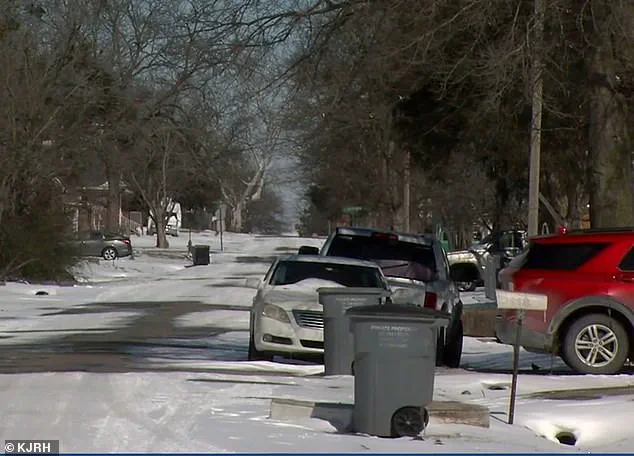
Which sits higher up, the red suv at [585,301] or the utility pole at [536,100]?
the utility pole at [536,100]

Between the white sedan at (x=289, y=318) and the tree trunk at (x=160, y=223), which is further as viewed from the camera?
the tree trunk at (x=160, y=223)

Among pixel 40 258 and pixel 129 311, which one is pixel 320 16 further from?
pixel 40 258

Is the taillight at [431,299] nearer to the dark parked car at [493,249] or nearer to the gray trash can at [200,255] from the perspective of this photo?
the dark parked car at [493,249]

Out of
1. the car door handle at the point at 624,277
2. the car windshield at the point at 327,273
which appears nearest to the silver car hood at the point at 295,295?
the car windshield at the point at 327,273

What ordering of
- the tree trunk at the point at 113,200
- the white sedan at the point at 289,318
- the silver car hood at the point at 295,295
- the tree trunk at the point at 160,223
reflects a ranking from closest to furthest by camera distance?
1. the white sedan at the point at 289,318
2. the silver car hood at the point at 295,295
3. the tree trunk at the point at 113,200
4. the tree trunk at the point at 160,223

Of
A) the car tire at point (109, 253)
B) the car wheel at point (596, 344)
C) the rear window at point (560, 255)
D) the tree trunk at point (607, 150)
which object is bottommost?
the car tire at point (109, 253)

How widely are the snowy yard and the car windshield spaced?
4.29 ft

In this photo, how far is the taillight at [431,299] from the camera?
54.5 feet

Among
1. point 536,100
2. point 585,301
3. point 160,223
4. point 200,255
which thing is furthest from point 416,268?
point 160,223

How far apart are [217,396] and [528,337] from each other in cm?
429

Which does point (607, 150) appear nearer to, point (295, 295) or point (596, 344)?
point (596, 344)

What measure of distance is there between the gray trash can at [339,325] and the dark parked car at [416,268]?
2771 millimetres

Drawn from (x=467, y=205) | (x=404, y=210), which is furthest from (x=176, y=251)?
(x=404, y=210)

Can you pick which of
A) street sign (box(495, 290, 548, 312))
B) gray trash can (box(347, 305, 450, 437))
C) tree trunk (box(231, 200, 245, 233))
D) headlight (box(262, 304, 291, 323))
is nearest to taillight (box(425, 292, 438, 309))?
headlight (box(262, 304, 291, 323))
